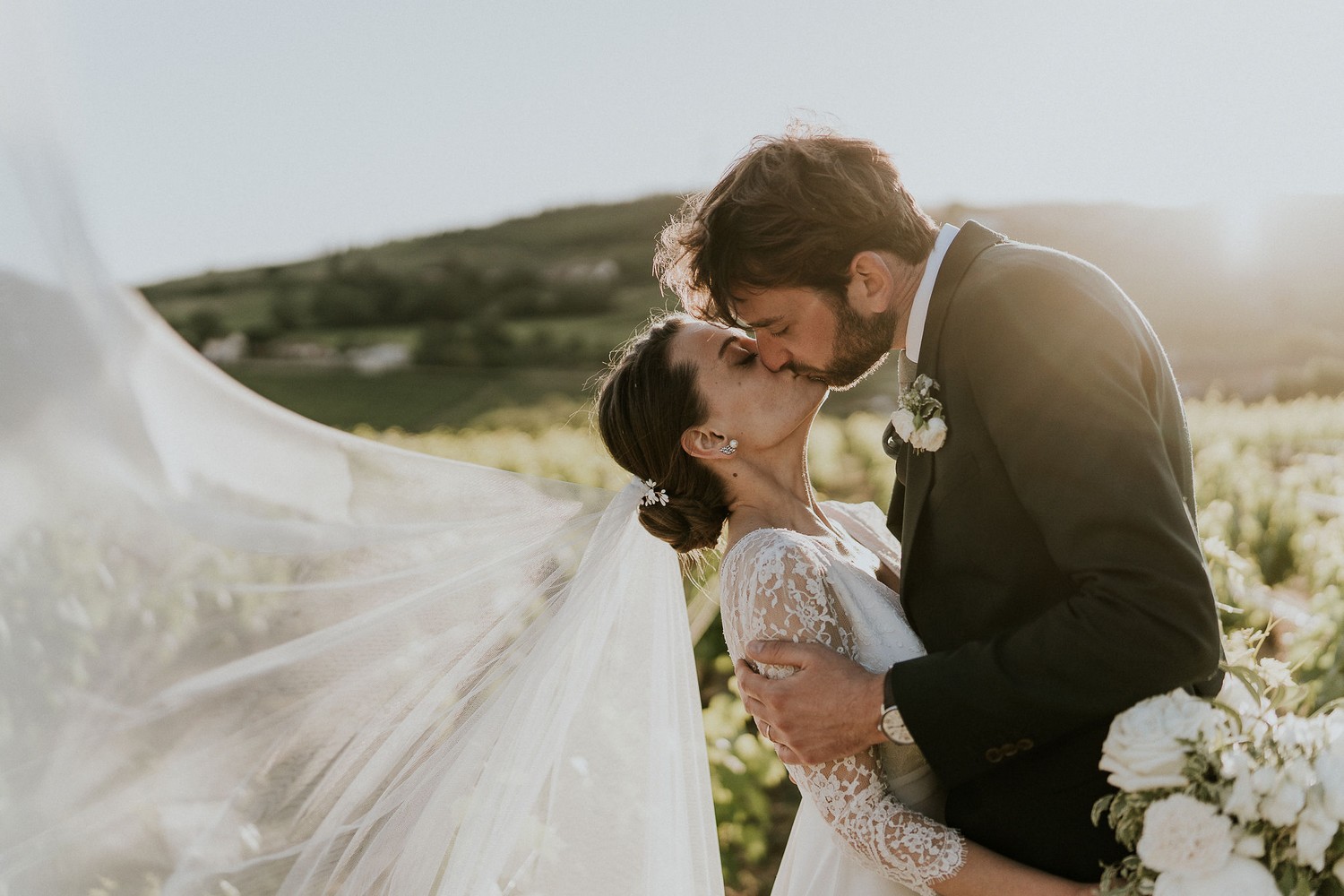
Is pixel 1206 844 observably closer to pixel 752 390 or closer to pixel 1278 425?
pixel 752 390

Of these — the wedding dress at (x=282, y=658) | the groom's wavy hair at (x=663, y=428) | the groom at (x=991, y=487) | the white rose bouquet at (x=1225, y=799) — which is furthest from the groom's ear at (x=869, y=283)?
the white rose bouquet at (x=1225, y=799)

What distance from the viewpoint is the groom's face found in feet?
8.30

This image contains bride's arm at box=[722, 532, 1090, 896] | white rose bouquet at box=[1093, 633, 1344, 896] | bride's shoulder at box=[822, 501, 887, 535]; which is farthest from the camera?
bride's shoulder at box=[822, 501, 887, 535]

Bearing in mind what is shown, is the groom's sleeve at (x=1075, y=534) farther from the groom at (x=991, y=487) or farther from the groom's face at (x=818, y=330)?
the groom's face at (x=818, y=330)

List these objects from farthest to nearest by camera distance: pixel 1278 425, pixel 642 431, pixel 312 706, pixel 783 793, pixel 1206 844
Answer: pixel 1278 425 < pixel 783 793 < pixel 642 431 < pixel 312 706 < pixel 1206 844

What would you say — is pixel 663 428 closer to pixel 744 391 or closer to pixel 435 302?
pixel 744 391

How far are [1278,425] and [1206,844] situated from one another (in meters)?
9.31

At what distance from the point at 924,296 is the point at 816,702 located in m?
0.95

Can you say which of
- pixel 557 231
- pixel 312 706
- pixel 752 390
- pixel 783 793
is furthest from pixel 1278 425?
pixel 557 231

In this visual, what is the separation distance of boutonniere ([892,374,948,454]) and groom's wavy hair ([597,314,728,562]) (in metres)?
0.78

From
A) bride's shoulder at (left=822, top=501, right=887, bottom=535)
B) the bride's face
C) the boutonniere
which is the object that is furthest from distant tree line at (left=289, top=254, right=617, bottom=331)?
the boutonniere

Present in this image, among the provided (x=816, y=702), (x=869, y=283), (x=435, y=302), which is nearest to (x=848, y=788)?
(x=816, y=702)

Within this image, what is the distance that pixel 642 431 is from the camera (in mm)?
Answer: 2945

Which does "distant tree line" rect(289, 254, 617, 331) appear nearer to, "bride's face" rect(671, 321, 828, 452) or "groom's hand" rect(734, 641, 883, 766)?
"bride's face" rect(671, 321, 828, 452)
